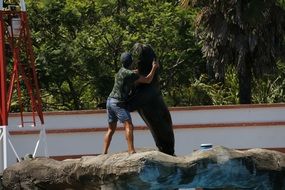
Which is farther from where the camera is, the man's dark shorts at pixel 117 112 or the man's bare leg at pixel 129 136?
the man's dark shorts at pixel 117 112

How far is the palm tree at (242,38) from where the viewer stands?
24.6 meters

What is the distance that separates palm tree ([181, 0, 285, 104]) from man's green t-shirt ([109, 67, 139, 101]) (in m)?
12.7

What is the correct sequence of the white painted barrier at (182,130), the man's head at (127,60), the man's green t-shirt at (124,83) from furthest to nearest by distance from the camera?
the white painted barrier at (182,130), the man's head at (127,60), the man's green t-shirt at (124,83)

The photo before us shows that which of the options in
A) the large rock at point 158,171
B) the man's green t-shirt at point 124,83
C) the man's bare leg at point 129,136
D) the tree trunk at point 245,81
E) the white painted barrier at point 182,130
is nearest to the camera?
the large rock at point 158,171

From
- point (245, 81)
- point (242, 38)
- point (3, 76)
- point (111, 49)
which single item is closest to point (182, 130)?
point (245, 81)

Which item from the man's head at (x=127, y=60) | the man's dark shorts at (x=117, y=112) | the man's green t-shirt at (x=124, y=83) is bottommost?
the man's dark shorts at (x=117, y=112)

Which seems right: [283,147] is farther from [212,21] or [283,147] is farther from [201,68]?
[201,68]

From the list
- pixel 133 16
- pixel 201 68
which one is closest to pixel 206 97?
pixel 201 68

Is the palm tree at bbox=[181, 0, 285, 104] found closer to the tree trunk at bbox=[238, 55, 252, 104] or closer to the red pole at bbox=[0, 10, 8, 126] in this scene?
the tree trunk at bbox=[238, 55, 252, 104]

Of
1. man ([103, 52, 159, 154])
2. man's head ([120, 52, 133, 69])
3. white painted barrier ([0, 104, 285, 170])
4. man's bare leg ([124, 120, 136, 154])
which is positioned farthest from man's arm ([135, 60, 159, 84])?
white painted barrier ([0, 104, 285, 170])

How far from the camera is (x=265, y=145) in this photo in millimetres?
23672

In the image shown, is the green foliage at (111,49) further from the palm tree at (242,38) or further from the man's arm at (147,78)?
the man's arm at (147,78)

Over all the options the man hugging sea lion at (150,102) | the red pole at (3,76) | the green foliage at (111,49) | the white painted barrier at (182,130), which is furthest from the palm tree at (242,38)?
the man hugging sea lion at (150,102)

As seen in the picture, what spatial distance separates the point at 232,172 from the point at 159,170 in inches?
45.6
